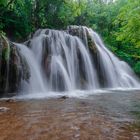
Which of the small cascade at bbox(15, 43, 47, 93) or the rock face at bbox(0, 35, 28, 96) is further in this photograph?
the small cascade at bbox(15, 43, 47, 93)

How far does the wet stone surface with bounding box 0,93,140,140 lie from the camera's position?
4.85 m

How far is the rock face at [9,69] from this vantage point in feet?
36.8

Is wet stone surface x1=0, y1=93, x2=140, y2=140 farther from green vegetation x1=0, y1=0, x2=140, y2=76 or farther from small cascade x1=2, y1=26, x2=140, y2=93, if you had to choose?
green vegetation x1=0, y1=0, x2=140, y2=76

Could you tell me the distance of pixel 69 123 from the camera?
5793 millimetres

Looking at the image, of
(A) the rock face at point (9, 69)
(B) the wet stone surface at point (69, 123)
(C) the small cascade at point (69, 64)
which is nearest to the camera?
(B) the wet stone surface at point (69, 123)

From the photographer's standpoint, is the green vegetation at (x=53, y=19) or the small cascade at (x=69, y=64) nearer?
the small cascade at (x=69, y=64)

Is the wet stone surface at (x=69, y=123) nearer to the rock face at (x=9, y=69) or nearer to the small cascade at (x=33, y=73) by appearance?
the rock face at (x=9, y=69)

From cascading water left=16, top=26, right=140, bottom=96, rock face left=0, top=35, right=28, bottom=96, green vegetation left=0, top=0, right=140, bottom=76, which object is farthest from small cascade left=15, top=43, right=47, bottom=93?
green vegetation left=0, top=0, right=140, bottom=76

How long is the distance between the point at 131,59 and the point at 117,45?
94.7 inches

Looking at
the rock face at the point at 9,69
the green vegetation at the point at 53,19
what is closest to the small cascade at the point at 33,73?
the rock face at the point at 9,69

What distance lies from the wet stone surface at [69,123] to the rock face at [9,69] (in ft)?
12.4

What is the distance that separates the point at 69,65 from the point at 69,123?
31.5 ft

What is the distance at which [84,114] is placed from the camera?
6766 mm

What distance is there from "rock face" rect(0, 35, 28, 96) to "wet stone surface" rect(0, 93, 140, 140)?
377cm
